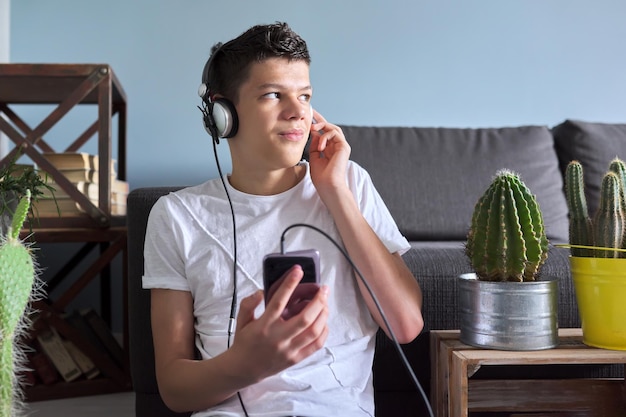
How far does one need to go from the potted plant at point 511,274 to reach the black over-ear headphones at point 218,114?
0.41m

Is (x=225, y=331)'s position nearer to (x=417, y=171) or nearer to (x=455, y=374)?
(x=455, y=374)

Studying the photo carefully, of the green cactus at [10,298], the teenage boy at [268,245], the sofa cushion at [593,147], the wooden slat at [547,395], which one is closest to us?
the green cactus at [10,298]

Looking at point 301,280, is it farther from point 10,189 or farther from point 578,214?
point 10,189

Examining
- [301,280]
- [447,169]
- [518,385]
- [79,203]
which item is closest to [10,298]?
[301,280]

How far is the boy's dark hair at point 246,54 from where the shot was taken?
103 cm

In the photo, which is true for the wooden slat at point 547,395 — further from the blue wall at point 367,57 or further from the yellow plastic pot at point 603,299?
the blue wall at point 367,57

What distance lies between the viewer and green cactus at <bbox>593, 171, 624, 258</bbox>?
102cm

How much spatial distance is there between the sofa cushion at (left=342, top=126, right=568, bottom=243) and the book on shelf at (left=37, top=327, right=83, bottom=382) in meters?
1.03

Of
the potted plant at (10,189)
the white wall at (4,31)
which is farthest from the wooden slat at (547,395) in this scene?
the white wall at (4,31)

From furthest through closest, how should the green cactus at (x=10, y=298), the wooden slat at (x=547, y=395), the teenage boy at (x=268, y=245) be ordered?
the wooden slat at (x=547, y=395), the teenage boy at (x=268, y=245), the green cactus at (x=10, y=298)

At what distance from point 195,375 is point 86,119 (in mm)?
1588

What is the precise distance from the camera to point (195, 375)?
91cm

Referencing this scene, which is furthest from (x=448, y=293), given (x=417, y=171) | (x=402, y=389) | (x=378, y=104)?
(x=378, y=104)

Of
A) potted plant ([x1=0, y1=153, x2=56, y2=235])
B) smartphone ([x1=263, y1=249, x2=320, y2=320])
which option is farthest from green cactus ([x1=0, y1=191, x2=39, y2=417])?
potted plant ([x1=0, y1=153, x2=56, y2=235])
